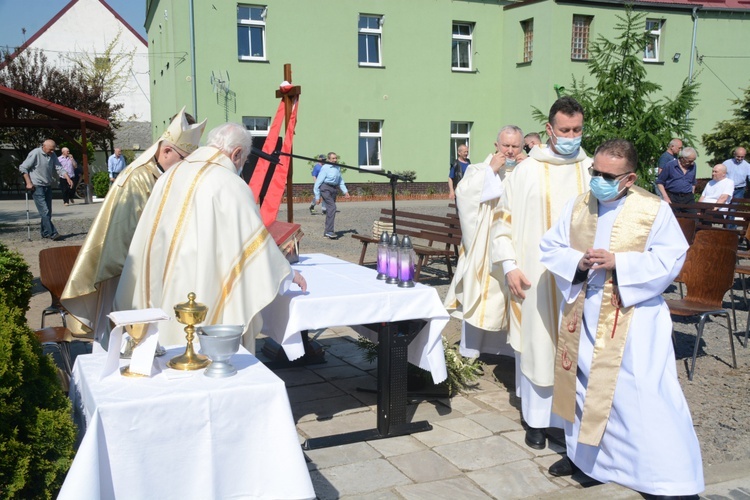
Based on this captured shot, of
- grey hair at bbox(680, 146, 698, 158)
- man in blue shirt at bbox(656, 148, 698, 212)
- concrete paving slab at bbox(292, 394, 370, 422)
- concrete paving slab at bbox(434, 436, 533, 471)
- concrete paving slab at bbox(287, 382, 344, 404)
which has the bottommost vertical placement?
concrete paving slab at bbox(434, 436, 533, 471)

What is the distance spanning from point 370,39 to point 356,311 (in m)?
21.7

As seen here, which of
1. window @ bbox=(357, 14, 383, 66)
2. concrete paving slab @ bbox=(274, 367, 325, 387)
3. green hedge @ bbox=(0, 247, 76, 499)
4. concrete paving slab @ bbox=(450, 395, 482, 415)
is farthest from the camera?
window @ bbox=(357, 14, 383, 66)

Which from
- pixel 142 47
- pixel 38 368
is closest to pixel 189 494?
pixel 38 368

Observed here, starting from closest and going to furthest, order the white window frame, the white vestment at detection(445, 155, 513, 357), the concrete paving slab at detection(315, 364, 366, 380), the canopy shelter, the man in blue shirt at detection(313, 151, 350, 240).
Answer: the white vestment at detection(445, 155, 513, 357) < the concrete paving slab at detection(315, 364, 366, 380) < the man in blue shirt at detection(313, 151, 350, 240) < the canopy shelter < the white window frame

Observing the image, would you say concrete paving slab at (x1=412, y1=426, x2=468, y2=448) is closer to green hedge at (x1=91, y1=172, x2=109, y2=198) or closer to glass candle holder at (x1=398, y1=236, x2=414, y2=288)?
glass candle holder at (x1=398, y1=236, x2=414, y2=288)

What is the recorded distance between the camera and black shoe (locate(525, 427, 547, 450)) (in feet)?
14.0

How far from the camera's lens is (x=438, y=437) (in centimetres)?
443

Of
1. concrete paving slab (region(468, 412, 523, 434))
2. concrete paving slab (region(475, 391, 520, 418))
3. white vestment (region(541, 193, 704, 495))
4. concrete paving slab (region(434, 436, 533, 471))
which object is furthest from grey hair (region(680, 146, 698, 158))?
white vestment (region(541, 193, 704, 495))

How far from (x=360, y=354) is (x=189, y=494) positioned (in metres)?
3.69

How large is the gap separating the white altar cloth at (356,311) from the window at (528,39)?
22.1 m

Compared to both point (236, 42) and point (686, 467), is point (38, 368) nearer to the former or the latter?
point (686, 467)

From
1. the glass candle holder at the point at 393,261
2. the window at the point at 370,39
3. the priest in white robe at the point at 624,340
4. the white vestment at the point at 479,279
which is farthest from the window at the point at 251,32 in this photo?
the priest in white robe at the point at 624,340

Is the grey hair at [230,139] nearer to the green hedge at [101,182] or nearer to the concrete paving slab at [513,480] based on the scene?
the concrete paving slab at [513,480]

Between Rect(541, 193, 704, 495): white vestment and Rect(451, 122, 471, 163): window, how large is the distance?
2286 centimetres
